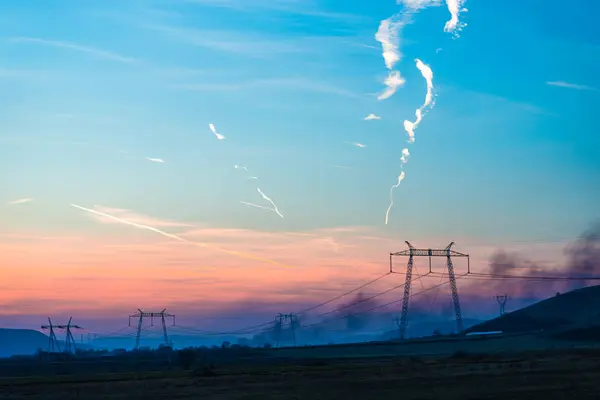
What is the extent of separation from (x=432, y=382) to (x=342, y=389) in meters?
11.3

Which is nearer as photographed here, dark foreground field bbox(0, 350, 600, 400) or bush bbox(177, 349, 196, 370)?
dark foreground field bbox(0, 350, 600, 400)

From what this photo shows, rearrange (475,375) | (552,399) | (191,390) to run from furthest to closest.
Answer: (475,375) → (191,390) → (552,399)

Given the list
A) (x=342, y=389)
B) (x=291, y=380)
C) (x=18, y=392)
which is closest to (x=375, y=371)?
(x=291, y=380)

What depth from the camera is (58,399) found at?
8156 cm

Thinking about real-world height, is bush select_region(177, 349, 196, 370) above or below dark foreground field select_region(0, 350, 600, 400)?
above

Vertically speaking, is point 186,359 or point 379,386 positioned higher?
point 186,359

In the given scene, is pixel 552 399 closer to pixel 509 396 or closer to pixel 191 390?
pixel 509 396

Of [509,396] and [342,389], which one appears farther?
[342,389]

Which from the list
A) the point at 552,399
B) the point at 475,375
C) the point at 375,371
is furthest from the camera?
the point at 375,371

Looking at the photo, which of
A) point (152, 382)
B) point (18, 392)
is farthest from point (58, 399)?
point (152, 382)

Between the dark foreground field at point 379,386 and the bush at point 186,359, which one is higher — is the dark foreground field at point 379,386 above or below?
below

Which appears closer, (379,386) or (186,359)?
(379,386)

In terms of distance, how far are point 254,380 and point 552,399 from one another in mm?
41668

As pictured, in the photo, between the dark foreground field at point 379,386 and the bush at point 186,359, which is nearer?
the dark foreground field at point 379,386
